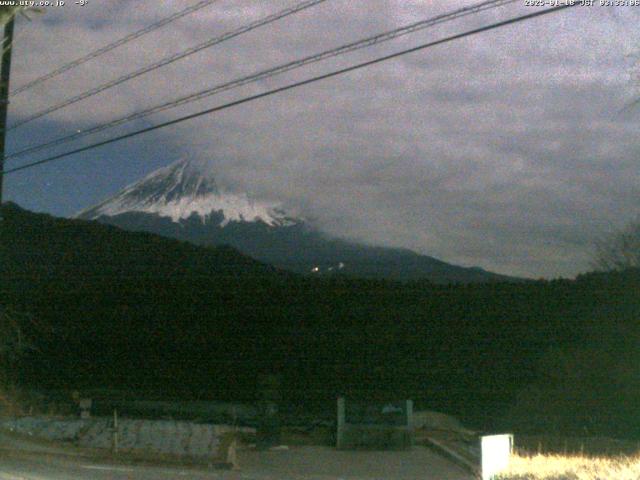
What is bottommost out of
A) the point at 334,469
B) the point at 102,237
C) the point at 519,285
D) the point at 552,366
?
the point at 334,469

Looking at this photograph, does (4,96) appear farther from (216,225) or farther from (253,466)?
(216,225)

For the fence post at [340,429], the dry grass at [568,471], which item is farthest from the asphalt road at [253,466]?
the dry grass at [568,471]

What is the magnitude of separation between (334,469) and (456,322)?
56.0 ft

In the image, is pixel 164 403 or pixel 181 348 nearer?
pixel 164 403

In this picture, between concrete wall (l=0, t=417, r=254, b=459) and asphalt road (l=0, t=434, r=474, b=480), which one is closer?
asphalt road (l=0, t=434, r=474, b=480)

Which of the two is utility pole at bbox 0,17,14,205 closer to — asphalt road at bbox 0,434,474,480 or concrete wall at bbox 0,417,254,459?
asphalt road at bbox 0,434,474,480

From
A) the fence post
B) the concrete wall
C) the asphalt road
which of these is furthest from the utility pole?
the fence post

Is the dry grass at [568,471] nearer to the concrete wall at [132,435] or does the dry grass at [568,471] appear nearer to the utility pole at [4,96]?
the concrete wall at [132,435]

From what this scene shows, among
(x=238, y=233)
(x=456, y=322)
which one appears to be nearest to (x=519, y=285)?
(x=456, y=322)

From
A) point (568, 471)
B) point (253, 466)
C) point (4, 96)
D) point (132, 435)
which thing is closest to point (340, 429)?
point (253, 466)

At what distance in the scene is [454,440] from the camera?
23703 millimetres

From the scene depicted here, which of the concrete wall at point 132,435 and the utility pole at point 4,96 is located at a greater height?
the utility pole at point 4,96

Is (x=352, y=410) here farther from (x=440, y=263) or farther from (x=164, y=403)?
(x=440, y=263)

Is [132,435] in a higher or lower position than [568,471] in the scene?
lower
